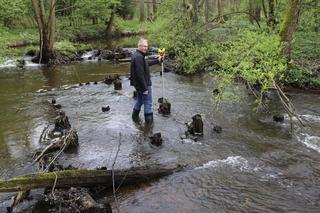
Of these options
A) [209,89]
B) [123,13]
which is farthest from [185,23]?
[123,13]

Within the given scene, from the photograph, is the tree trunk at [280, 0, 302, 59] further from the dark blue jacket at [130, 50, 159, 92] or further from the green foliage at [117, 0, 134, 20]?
the green foliage at [117, 0, 134, 20]

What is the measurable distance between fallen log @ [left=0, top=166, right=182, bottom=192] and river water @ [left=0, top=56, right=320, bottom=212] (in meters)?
0.20

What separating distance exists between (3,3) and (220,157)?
21.4 m

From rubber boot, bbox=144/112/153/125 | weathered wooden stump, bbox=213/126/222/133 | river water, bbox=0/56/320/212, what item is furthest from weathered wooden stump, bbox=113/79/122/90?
weathered wooden stump, bbox=213/126/222/133

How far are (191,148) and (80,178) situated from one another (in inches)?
125

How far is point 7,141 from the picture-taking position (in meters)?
9.60

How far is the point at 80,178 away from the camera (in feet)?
21.3

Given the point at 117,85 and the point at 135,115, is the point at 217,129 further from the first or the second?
the point at 117,85

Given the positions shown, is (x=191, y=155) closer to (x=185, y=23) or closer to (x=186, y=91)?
(x=186, y=91)

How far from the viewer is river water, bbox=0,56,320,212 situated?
6664 mm

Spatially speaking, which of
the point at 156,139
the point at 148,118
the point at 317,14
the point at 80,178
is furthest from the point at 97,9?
the point at 80,178

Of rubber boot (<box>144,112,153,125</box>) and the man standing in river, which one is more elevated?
the man standing in river

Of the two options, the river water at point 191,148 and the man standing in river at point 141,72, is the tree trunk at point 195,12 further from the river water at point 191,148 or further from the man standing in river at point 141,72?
the man standing in river at point 141,72

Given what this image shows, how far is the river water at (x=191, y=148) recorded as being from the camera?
21.9ft
